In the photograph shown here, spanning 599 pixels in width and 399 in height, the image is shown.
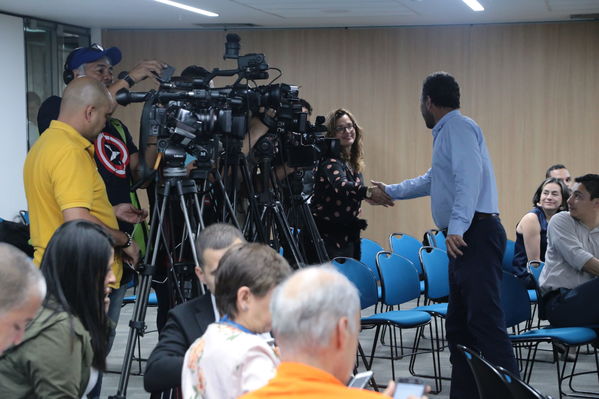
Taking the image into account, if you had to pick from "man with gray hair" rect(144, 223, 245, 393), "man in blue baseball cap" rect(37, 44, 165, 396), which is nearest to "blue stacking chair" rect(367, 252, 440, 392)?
"man in blue baseball cap" rect(37, 44, 165, 396)

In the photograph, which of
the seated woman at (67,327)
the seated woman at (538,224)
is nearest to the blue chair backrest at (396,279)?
the seated woman at (538,224)

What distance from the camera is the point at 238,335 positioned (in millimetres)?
2133

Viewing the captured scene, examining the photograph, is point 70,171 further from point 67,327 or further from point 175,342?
point 67,327

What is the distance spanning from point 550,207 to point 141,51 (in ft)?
18.3

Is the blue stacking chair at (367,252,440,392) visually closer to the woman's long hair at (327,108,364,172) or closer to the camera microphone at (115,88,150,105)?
the woman's long hair at (327,108,364,172)

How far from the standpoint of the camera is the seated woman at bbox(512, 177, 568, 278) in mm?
6480

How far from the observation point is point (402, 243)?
7.19 m

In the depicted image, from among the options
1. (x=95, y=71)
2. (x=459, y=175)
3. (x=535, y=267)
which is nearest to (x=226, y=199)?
(x=95, y=71)

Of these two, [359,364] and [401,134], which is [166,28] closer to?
[401,134]

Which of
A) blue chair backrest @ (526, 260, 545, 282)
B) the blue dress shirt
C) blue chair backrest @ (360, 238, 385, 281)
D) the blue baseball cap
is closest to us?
the blue baseball cap

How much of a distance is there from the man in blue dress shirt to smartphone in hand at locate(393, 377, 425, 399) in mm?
2897

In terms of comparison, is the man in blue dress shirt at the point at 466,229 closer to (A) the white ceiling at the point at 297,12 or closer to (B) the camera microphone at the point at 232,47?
(B) the camera microphone at the point at 232,47

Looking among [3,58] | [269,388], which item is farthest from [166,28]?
[269,388]

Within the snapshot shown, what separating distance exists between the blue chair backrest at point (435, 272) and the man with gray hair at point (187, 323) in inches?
124
